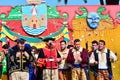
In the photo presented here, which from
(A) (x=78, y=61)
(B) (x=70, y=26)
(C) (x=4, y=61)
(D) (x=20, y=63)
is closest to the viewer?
(D) (x=20, y=63)

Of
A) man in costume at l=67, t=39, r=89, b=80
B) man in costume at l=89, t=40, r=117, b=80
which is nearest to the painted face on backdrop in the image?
man in costume at l=89, t=40, r=117, b=80

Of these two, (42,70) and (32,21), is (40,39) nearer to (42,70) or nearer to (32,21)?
(32,21)

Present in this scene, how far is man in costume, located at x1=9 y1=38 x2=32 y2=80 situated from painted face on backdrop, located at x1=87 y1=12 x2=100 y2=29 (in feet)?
13.0

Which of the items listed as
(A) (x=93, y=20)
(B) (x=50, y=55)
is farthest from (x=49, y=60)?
(A) (x=93, y=20)

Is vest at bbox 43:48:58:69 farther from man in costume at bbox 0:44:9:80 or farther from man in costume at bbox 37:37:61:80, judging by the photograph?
man in costume at bbox 0:44:9:80

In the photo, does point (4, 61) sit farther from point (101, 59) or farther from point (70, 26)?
point (101, 59)

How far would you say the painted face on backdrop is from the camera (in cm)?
1530

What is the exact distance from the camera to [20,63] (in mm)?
11781

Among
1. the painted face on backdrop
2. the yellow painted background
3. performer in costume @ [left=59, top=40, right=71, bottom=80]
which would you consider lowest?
performer in costume @ [left=59, top=40, right=71, bottom=80]

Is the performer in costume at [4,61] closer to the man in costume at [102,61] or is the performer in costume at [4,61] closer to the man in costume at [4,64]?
the man in costume at [4,64]

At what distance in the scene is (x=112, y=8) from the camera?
51.0 feet

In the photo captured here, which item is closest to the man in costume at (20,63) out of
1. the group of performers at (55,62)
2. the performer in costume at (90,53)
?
the group of performers at (55,62)

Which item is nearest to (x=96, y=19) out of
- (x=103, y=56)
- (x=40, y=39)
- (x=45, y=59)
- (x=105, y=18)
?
(x=105, y=18)

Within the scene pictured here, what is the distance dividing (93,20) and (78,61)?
10.9ft
